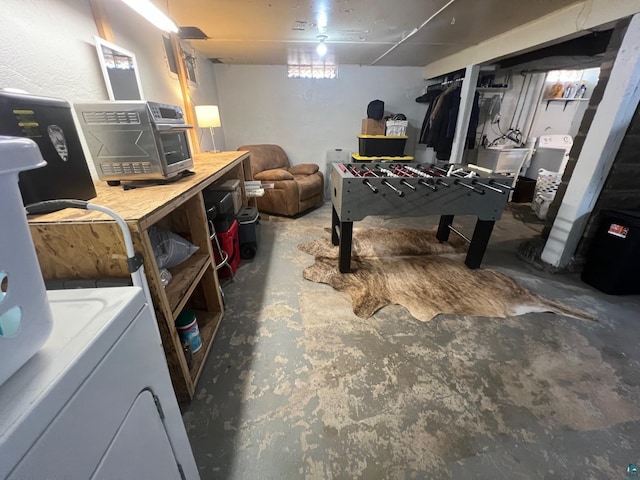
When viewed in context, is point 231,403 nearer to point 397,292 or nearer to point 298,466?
point 298,466

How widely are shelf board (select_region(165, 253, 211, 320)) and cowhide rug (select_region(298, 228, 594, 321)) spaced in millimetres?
978

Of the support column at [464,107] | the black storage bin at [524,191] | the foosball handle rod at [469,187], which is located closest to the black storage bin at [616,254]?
the foosball handle rod at [469,187]

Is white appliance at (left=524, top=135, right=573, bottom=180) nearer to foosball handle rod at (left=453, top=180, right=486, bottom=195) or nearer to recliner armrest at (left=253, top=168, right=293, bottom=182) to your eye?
foosball handle rod at (left=453, top=180, right=486, bottom=195)

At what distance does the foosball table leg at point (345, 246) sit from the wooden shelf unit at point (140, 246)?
1.08 metres

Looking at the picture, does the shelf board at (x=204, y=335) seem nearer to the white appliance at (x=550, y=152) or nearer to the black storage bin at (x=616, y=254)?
the black storage bin at (x=616, y=254)

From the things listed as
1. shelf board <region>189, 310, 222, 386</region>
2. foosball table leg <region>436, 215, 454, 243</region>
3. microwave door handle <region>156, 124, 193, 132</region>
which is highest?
microwave door handle <region>156, 124, 193, 132</region>

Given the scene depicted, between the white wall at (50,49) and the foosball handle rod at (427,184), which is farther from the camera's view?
the foosball handle rod at (427,184)

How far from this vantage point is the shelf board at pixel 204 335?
1.39m

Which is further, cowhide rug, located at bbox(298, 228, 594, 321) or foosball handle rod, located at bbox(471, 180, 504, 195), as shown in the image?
foosball handle rod, located at bbox(471, 180, 504, 195)

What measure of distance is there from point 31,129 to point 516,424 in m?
2.31

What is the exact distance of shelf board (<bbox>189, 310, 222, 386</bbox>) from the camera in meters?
1.39

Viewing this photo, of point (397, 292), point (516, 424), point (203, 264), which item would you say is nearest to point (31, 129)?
point (203, 264)

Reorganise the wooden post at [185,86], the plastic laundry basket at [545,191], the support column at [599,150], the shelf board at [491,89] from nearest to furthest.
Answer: the support column at [599,150] < the wooden post at [185,86] < the plastic laundry basket at [545,191] < the shelf board at [491,89]

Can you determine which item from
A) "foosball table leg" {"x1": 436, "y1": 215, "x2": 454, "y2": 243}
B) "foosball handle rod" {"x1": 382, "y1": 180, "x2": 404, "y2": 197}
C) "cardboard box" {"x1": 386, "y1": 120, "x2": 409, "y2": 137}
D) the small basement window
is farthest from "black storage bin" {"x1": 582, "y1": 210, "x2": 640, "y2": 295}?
the small basement window
